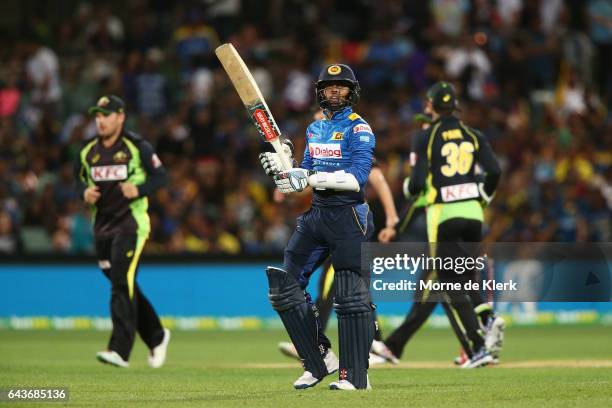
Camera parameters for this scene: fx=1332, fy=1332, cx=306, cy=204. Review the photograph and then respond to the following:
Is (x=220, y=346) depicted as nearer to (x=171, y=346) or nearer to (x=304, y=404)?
(x=171, y=346)

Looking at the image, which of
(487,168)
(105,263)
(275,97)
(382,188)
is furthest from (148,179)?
(275,97)

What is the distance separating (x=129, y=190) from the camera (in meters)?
11.9

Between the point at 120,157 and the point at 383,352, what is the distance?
9.73 feet

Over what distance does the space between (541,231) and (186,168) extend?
17.4ft

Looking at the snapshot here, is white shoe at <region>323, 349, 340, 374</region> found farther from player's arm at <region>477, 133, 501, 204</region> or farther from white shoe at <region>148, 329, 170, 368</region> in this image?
player's arm at <region>477, 133, 501, 204</region>

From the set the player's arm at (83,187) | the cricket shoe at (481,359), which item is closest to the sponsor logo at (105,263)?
the player's arm at (83,187)

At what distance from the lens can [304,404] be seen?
7.94 m

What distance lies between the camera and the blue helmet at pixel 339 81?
8.79m

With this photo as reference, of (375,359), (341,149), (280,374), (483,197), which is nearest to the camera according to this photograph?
(341,149)

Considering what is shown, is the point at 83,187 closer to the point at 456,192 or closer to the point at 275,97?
the point at 456,192

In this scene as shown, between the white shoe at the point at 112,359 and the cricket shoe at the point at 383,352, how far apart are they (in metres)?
2.24

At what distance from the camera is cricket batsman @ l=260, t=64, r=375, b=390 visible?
8555 mm

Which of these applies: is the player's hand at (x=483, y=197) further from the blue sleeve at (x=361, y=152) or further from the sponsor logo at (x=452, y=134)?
the blue sleeve at (x=361, y=152)

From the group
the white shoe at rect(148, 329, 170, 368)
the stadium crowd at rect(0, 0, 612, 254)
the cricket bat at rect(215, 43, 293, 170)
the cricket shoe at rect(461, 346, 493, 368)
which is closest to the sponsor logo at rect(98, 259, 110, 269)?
the white shoe at rect(148, 329, 170, 368)
